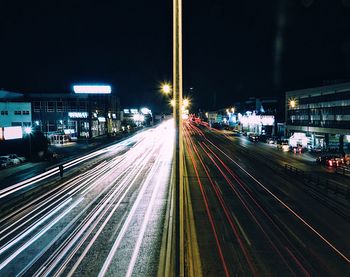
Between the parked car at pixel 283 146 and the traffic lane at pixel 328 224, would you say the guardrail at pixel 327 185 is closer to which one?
the traffic lane at pixel 328 224

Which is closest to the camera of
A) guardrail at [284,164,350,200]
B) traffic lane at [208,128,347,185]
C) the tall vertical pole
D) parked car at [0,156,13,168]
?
the tall vertical pole

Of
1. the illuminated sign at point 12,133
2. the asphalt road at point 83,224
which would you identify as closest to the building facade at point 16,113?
the illuminated sign at point 12,133

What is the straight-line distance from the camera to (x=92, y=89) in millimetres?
98438

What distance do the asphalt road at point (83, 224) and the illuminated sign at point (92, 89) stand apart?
64746 mm

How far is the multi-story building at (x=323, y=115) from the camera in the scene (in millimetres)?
54438

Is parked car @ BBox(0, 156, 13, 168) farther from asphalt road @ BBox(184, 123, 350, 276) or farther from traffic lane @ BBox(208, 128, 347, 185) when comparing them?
traffic lane @ BBox(208, 128, 347, 185)

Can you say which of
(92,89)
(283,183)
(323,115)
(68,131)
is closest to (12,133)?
(68,131)

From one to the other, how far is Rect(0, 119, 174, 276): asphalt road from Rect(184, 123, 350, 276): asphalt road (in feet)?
9.07

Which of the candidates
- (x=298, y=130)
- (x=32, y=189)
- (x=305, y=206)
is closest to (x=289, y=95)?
(x=298, y=130)

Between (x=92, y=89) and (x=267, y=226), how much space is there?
86.8 m

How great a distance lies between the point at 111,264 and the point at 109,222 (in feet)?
19.6

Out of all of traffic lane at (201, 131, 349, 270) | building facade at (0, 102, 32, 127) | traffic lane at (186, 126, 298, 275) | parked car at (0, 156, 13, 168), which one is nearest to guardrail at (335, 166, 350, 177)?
traffic lane at (201, 131, 349, 270)

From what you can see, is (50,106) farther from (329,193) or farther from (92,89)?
(329,193)

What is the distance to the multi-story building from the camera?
54.4 metres
